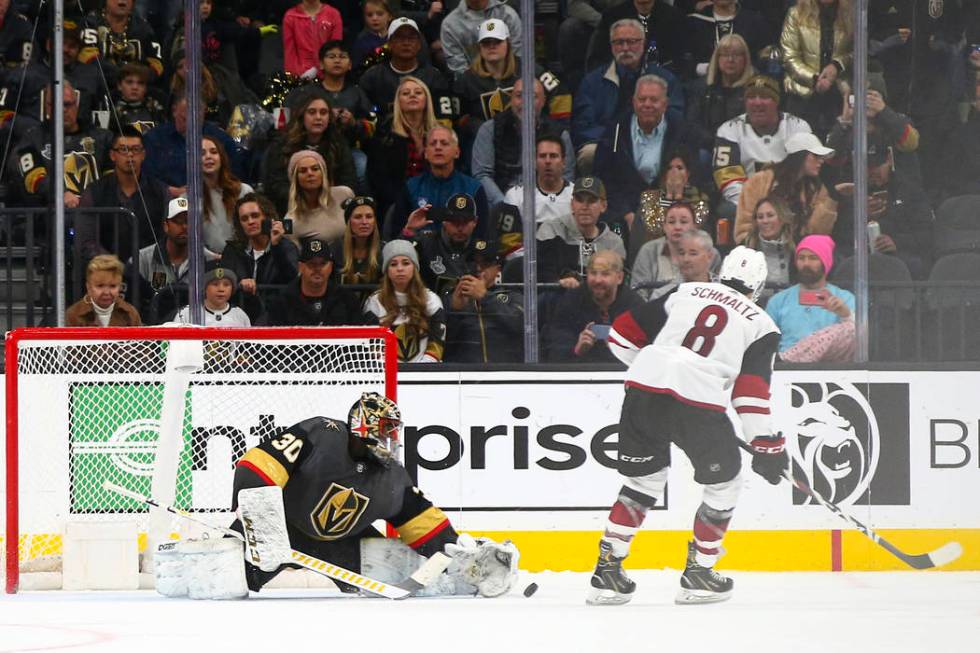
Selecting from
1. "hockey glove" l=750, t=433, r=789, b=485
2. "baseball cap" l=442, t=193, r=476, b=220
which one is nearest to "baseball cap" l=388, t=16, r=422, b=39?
"baseball cap" l=442, t=193, r=476, b=220

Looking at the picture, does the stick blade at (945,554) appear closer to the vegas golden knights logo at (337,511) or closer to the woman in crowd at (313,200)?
the vegas golden knights logo at (337,511)

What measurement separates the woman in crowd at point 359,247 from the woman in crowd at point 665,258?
1.08 metres

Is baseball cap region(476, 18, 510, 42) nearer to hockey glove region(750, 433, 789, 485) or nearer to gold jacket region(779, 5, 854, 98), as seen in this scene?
gold jacket region(779, 5, 854, 98)

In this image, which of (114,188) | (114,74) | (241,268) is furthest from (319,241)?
(114,74)

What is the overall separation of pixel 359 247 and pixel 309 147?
0.55m

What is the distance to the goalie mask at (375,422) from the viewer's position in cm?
519

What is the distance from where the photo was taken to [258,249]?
21.4ft

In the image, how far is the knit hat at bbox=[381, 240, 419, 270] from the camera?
649 cm

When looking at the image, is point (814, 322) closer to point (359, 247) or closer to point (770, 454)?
point (770, 454)

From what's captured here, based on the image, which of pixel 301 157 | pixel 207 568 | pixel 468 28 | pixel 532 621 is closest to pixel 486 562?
pixel 532 621

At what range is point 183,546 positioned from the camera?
522 cm

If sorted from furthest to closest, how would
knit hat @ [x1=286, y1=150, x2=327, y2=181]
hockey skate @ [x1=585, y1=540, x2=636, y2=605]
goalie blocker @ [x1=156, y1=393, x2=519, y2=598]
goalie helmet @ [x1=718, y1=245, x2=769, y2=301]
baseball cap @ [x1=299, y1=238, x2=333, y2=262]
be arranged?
1. knit hat @ [x1=286, y1=150, x2=327, y2=181]
2. baseball cap @ [x1=299, y1=238, x2=333, y2=262]
3. goalie helmet @ [x1=718, y1=245, x2=769, y2=301]
4. hockey skate @ [x1=585, y1=540, x2=636, y2=605]
5. goalie blocker @ [x1=156, y1=393, x2=519, y2=598]

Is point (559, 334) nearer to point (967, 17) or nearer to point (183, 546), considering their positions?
point (183, 546)

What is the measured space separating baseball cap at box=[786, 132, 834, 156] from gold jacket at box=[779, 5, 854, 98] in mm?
240
